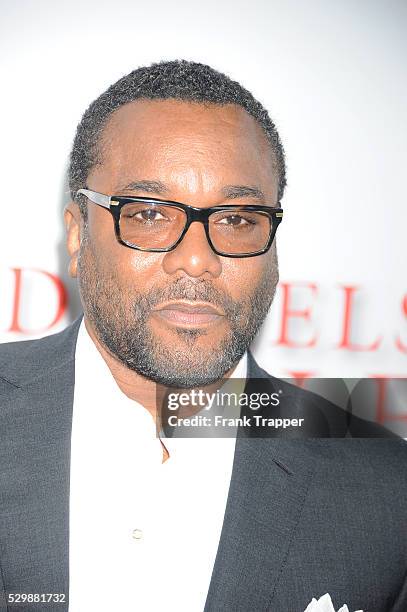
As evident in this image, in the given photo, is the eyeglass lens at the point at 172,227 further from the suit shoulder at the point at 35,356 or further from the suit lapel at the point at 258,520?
the suit lapel at the point at 258,520

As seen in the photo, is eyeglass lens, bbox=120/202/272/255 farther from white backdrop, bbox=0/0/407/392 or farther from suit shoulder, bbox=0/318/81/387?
white backdrop, bbox=0/0/407/392

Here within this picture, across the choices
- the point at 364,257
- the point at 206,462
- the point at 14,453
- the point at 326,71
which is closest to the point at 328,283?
the point at 364,257

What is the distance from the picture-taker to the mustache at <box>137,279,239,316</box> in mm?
1592

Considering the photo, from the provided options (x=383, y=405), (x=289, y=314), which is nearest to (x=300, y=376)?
(x=289, y=314)

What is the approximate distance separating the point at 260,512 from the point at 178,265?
694 millimetres

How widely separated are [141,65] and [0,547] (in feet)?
5.52

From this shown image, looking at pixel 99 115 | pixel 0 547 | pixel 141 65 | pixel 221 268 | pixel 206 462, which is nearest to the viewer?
pixel 0 547

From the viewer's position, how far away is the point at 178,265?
158cm

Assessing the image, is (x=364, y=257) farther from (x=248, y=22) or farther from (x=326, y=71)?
(x=248, y=22)

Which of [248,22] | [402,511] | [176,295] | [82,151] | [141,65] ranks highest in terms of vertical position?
[248,22]

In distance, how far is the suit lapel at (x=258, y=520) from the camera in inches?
62.6

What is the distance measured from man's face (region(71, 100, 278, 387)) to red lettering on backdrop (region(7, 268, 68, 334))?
1.81 ft

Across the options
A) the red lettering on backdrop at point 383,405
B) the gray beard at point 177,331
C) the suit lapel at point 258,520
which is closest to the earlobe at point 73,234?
the gray beard at point 177,331

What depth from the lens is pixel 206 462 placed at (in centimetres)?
177
